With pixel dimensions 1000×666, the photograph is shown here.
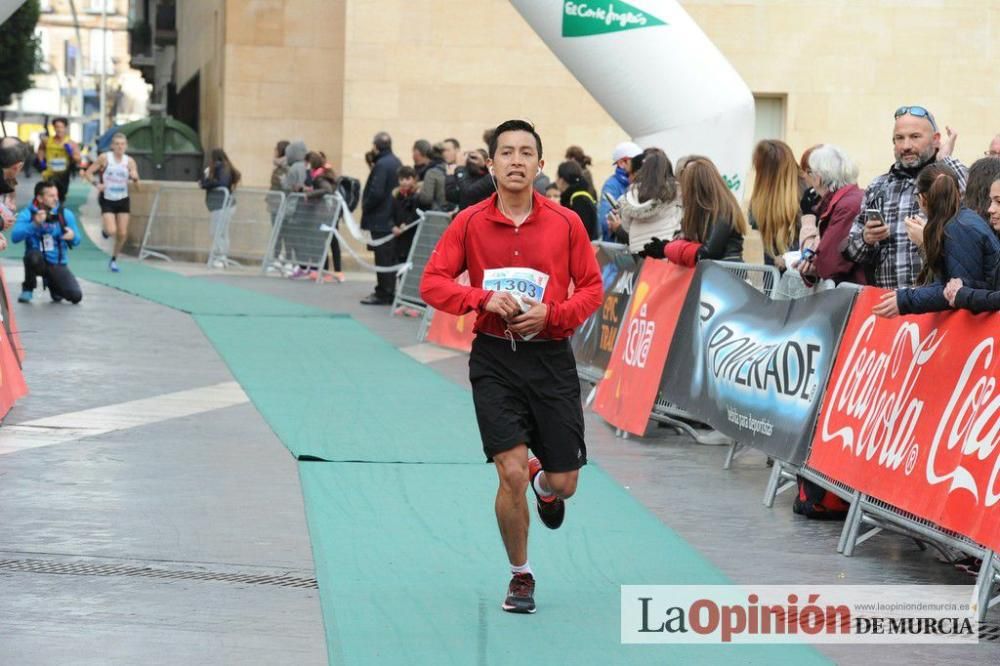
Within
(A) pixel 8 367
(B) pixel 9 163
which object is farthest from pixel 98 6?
(A) pixel 8 367

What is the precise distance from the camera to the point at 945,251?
7359 mm

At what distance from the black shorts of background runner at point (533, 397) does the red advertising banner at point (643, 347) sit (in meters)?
4.47

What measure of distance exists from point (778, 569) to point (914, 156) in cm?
250

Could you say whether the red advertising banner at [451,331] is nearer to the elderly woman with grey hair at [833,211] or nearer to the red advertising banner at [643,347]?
the red advertising banner at [643,347]

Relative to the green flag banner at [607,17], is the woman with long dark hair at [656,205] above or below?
below

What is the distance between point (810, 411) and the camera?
8.59m

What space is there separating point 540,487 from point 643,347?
4.77 metres

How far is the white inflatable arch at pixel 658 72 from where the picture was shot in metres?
14.2

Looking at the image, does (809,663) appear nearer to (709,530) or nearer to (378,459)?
(709,530)

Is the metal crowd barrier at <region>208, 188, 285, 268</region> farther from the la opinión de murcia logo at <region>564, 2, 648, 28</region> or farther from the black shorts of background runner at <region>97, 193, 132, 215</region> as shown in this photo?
the la opinión de murcia logo at <region>564, 2, 648, 28</region>

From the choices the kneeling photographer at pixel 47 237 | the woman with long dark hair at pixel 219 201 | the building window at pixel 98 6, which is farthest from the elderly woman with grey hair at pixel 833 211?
the building window at pixel 98 6

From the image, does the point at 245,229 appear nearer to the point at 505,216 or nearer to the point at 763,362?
the point at 763,362

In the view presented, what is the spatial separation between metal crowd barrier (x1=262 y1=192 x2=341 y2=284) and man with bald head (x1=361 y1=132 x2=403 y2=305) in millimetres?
2046

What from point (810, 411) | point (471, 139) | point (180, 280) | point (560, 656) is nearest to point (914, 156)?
point (810, 411)
